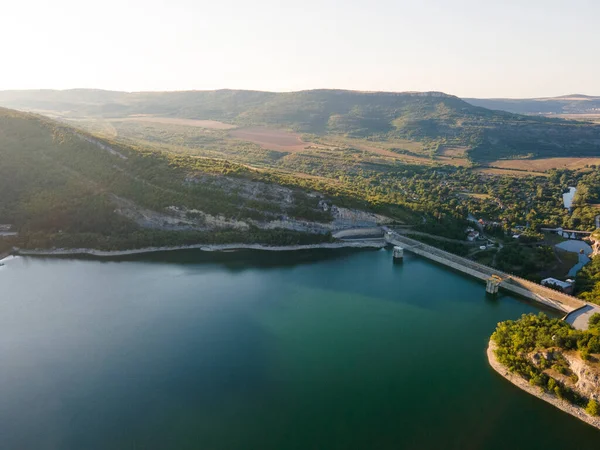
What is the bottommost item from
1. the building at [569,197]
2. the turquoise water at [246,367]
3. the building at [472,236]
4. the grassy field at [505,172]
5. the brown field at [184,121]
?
the turquoise water at [246,367]

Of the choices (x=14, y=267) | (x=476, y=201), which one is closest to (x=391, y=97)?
(x=476, y=201)

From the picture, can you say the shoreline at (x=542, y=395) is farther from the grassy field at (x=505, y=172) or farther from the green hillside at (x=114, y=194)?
the grassy field at (x=505, y=172)

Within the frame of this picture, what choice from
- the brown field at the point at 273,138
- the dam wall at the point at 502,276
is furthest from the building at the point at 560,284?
the brown field at the point at 273,138

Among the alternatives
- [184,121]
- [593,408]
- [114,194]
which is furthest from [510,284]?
[184,121]

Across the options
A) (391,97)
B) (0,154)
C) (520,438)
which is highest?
(391,97)

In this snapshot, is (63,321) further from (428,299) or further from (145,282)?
(428,299)

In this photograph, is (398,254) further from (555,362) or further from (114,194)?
(114,194)
